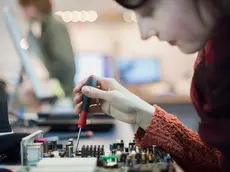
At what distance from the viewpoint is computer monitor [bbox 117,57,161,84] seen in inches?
119

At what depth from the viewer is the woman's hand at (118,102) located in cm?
79

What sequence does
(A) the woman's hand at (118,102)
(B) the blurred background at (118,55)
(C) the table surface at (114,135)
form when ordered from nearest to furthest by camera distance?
(A) the woman's hand at (118,102)
(C) the table surface at (114,135)
(B) the blurred background at (118,55)

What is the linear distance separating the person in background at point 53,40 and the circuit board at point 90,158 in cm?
104

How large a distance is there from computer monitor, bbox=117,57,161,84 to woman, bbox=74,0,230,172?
215 centimetres

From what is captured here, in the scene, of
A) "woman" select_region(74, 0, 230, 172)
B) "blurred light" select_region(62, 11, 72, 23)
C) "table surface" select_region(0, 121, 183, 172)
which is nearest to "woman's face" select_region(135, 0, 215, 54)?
"woman" select_region(74, 0, 230, 172)

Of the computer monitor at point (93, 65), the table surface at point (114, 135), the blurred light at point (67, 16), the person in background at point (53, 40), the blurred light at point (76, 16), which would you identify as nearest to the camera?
the table surface at point (114, 135)

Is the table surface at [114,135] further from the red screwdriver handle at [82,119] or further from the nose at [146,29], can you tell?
the nose at [146,29]

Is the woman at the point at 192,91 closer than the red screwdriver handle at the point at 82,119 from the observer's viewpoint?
Yes

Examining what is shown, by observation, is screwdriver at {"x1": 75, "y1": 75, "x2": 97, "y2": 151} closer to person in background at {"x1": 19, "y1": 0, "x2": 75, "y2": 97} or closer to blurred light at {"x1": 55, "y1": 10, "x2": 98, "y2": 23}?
person in background at {"x1": 19, "y1": 0, "x2": 75, "y2": 97}

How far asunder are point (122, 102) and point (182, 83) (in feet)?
7.14

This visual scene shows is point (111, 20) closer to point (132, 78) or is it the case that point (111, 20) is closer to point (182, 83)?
point (132, 78)

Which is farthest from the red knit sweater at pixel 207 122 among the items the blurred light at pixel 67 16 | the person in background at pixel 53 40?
the blurred light at pixel 67 16

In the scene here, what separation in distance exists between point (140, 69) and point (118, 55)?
0.24 metres

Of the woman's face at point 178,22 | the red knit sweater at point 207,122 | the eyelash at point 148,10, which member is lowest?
the red knit sweater at point 207,122
